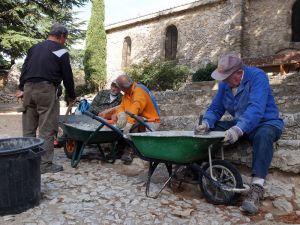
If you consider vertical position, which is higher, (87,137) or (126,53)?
(126,53)

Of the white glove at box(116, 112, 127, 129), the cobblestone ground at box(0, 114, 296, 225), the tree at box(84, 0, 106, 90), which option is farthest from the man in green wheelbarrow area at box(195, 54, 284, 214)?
the tree at box(84, 0, 106, 90)

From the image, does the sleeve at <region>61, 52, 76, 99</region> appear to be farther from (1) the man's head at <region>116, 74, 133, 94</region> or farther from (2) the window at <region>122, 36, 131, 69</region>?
(2) the window at <region>122, 36, 131, 69</region>

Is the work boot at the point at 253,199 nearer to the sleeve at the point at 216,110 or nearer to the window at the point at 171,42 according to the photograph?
the sleeve at the point at 216,110

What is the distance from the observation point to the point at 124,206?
10.1 ft

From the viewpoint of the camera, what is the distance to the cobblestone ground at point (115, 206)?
2.78 metres

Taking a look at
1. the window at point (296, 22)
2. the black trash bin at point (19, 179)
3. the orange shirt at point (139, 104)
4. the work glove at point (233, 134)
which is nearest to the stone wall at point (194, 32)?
the window at point (296, 22)

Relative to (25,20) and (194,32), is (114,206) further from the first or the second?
(194,32)

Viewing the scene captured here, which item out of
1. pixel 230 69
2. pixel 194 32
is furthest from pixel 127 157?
pixel 194 32

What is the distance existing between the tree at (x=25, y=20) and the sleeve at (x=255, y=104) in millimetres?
11623

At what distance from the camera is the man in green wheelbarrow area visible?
2.88 metres

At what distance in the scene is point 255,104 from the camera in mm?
2994

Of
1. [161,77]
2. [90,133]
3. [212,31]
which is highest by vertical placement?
[212,31]

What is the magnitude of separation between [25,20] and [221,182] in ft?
44.1

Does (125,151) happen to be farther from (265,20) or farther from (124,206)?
(265,20)
